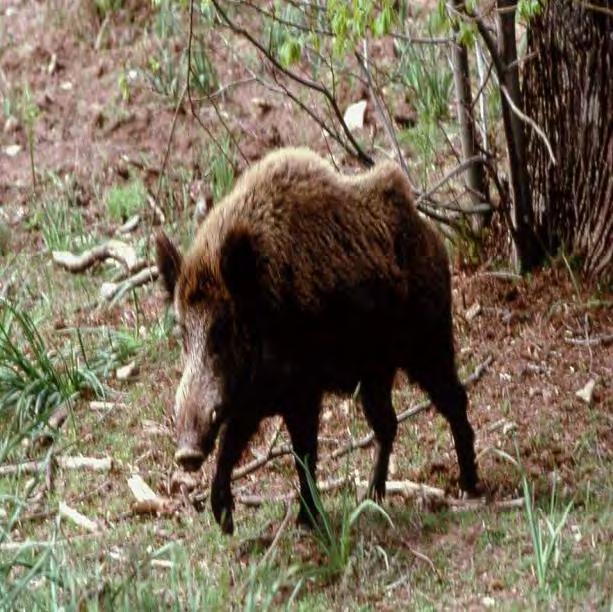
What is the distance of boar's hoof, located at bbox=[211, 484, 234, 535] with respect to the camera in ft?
19.0

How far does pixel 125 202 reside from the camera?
1023 centimetres

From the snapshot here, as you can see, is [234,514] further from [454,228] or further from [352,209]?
[454,228]

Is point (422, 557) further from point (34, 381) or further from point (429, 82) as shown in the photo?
point (429, 82)

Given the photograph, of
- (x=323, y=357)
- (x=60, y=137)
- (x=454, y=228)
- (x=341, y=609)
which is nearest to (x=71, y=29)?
(x=60, y=137)

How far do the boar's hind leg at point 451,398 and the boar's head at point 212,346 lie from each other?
0.93 metres

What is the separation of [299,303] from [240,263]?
1.07 ft

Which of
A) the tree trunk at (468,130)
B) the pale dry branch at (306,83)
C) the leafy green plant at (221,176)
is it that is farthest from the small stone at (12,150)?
the tree trunk at (468,130)

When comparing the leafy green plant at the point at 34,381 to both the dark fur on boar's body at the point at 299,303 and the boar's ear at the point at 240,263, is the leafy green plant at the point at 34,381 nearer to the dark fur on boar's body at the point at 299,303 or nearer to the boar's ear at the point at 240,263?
the dark fur on boar's body at the point at 299,303

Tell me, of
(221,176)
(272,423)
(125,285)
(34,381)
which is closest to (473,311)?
(272,423)

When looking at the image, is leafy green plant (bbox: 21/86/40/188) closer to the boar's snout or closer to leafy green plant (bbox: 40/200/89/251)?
leafy green plant (bbox: 40/200/89/251)

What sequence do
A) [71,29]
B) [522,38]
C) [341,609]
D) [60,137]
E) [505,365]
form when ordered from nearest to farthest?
1. [341,609]
2. [505,365]
3. [522,38]
4. [60,137]
5. [71,29]

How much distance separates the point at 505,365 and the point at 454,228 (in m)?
1.11

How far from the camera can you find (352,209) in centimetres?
593

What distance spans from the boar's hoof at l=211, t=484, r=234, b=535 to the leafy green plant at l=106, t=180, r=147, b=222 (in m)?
4.70
